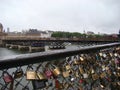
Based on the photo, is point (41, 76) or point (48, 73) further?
point (48, 73)

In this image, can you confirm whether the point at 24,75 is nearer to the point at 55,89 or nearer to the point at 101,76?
the point at 55,89

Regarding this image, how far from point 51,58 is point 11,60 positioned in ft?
1.30

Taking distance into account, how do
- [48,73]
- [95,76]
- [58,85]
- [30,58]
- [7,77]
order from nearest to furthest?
[7,77]
[30,58]
[48,73]
[58,85]
[95,76]

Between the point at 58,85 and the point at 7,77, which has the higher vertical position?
the point at 7,77

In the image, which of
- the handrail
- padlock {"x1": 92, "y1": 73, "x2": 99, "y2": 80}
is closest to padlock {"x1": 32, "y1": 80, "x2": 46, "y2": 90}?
the handrail

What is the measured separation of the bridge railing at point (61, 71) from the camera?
1229 mm

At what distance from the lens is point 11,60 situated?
1.16 meters

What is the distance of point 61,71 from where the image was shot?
1.73 m

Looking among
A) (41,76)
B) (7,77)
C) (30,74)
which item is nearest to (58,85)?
(41,76)

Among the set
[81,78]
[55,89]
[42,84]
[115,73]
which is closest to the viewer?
[42,84]

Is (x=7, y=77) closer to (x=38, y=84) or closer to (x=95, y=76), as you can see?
(x=38, y=84)

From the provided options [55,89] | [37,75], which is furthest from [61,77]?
[37,75]

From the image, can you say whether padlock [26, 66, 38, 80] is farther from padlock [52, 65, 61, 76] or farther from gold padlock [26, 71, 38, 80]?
padlock [52, 65, 61, 76]

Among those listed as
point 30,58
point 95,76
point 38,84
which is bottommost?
point 95,76
